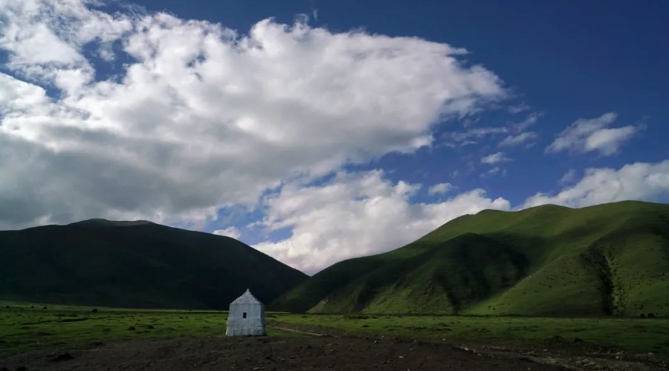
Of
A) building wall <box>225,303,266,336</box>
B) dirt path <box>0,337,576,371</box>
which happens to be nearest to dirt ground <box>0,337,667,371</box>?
dirt path <box>0,337,576,371</box>

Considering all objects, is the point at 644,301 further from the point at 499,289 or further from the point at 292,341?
the point at 292,341

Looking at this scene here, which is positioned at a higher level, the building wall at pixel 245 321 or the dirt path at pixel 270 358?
the building wall at pixel 245 321

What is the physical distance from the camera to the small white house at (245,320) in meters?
65.9

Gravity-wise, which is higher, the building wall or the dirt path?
the building wall

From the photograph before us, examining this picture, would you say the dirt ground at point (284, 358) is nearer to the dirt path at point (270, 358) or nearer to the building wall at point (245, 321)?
the dirt path at point (270, 358)

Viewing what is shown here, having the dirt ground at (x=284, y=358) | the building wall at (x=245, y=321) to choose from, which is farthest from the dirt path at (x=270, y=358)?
the building wall at (x=245, y=321)

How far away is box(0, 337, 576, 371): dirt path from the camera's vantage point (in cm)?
3922

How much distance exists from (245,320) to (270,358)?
24.7m

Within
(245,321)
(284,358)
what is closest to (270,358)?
(284,358)

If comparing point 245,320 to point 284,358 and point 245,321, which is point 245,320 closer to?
point 245,321

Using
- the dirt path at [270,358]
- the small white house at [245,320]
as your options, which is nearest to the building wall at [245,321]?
the small white house at [245,320]

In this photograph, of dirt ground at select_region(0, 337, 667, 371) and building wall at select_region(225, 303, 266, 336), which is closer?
dirt ground at select_region(0, 337, 667, 371)

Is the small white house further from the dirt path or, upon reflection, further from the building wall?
the dirt path

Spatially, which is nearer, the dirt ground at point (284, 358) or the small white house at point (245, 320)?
the dirt ground at point (284, 358)
